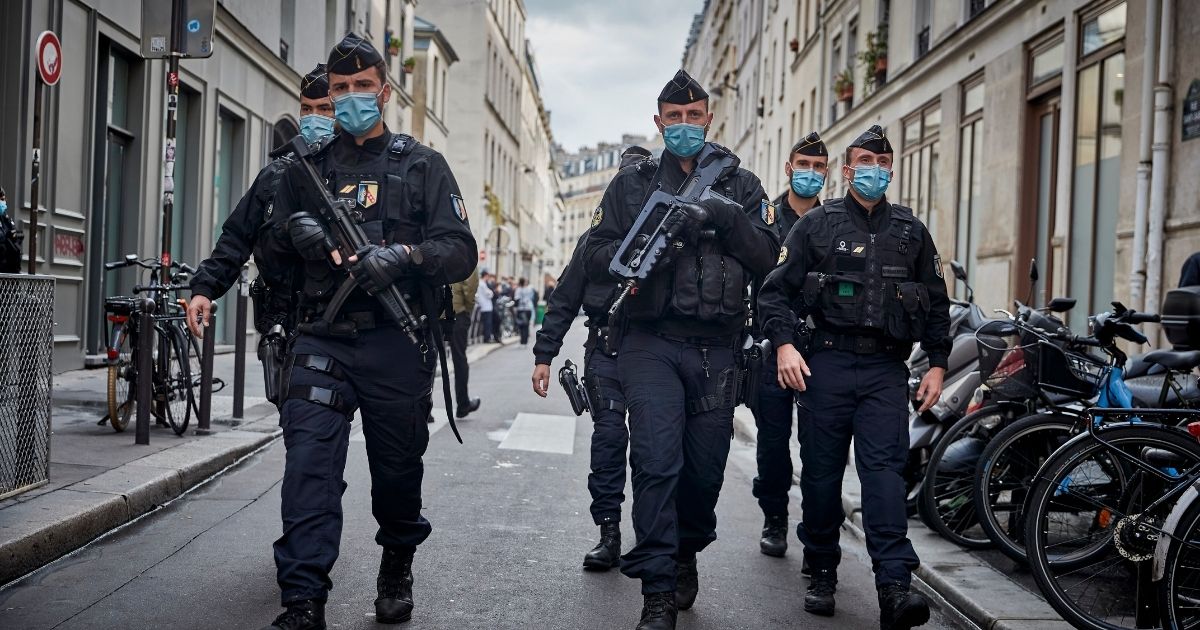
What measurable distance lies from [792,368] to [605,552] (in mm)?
1352

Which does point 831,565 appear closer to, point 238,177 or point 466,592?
point 466,592

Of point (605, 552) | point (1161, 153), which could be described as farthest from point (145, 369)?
point (1161, 153)

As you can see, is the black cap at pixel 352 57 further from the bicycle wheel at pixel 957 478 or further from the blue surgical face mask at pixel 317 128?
the bicycle wheel at pixel 957 478

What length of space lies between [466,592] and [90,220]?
30.4 ft

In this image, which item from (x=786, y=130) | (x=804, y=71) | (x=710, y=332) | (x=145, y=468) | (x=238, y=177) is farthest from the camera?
(x=786, y=130)

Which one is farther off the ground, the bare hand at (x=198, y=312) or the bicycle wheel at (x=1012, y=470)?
the bare hand at (x=198, y=312)

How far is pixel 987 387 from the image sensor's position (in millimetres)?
6020

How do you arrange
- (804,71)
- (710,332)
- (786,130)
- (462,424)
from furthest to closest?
(786,130)
(804,71)
(462,424)
(710,332)

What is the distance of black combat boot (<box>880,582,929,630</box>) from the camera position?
4273mm

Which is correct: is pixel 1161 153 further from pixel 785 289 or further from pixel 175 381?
pixel 175 381

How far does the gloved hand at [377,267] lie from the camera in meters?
4.09

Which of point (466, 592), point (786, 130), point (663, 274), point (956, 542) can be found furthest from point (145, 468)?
point (786, 130)

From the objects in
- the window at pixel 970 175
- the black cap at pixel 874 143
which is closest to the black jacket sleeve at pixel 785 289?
the black cap at pixel 874 143

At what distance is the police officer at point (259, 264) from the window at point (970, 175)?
12.7 meters
